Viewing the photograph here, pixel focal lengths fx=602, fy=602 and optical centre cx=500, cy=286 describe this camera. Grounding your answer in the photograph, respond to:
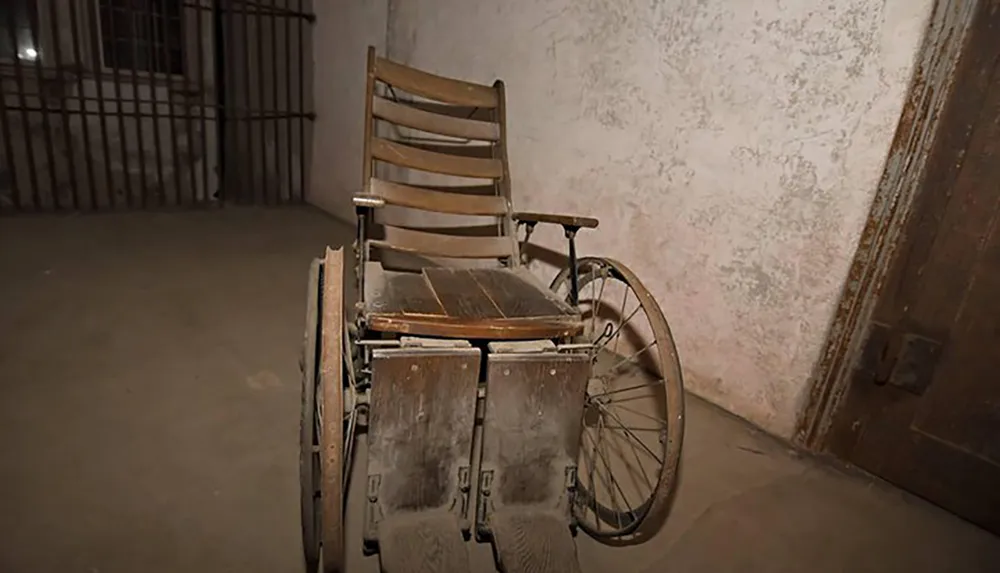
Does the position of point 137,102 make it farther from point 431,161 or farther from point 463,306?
point 463,306

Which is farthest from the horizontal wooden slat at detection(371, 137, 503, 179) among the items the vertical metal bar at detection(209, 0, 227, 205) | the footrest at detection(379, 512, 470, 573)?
the vertical metal bar at detection(209, 0, 227, 205)

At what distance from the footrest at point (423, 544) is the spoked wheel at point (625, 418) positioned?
33 centimetres

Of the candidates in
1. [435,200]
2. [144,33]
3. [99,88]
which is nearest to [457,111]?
[435,200]

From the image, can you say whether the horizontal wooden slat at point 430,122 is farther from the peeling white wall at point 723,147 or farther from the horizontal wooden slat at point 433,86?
the peeling white wall at point 723,147

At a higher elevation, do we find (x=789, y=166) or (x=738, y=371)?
(x=789, y=166)

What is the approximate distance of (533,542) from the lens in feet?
4.39

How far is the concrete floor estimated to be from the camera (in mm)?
1334

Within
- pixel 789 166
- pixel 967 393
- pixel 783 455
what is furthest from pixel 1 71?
pixel 967 393

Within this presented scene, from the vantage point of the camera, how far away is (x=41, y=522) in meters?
1.32

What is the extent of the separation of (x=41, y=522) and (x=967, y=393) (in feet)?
7.58

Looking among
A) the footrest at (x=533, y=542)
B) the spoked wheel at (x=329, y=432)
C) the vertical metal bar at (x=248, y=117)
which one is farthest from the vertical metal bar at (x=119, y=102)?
the footrest at (x=533, y=542)

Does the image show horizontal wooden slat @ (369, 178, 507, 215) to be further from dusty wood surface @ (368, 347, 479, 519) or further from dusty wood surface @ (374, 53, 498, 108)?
dusty wood surface @ (368, 347, 479, 519)

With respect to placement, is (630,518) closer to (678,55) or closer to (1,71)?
(678,55)

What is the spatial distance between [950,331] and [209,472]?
2016mm
